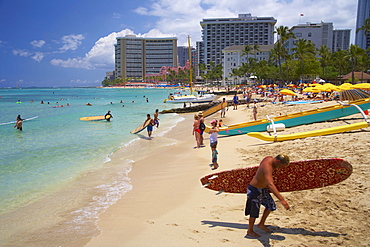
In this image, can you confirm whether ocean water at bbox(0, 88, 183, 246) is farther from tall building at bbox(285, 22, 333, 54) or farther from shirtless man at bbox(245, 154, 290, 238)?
tall building at bbox(285, 22, 333, 54)

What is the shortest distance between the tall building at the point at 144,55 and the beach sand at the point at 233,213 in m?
191

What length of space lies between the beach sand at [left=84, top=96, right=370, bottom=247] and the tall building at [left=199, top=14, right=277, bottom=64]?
481 ft

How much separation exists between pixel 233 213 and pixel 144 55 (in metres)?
199

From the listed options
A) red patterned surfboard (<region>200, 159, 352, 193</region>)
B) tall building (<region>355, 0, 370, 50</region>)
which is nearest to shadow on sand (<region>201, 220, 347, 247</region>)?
red patterned surfboard (<region>200, 159, 352, 193</region>)

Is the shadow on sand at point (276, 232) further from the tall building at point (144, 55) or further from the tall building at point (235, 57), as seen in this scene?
the tall building at point (144, 55)

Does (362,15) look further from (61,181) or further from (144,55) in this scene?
(61,181)

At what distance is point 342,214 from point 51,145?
14.5m

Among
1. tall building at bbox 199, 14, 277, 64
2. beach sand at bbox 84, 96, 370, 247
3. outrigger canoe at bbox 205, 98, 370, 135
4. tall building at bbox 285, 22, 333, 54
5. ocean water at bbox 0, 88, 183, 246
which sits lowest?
ocean water at bbox 0, 88, 183, 246

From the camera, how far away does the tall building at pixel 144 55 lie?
7618 inches

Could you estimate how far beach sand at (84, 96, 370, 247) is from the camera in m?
4.25

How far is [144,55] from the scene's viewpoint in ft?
645

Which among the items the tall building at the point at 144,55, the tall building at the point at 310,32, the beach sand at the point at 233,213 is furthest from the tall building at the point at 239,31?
the beach sand at the point at 233,213

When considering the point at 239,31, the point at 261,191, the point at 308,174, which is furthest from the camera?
the point at 239,31

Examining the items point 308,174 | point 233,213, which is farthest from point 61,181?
point 308,174
